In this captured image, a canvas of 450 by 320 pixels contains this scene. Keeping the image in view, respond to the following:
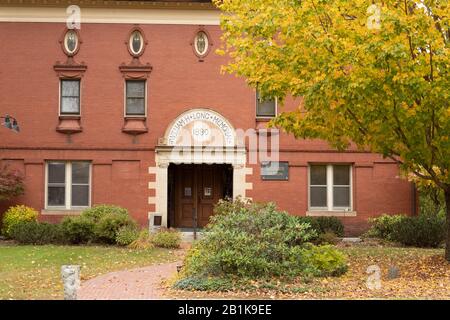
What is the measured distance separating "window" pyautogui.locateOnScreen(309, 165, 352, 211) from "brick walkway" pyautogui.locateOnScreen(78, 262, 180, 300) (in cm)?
970

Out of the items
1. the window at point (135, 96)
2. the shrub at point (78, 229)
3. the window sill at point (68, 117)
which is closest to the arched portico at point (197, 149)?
the window at point (135, 96)

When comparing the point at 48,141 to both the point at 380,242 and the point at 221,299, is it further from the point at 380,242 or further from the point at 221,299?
the point at 221,299

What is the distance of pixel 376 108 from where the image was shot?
12.9m

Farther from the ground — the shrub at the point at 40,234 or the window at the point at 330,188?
the window at the point at 330,188

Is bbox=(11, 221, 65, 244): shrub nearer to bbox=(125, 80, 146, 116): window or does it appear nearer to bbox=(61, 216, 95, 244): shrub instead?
bbox=(61, 216, 95, 244): shrub

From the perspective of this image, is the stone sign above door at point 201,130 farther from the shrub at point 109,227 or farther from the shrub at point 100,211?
the shrub at point 109,227

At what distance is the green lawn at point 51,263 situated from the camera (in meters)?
11.8

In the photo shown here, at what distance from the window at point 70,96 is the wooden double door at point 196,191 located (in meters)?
4.47

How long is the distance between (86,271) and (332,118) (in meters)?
6.60

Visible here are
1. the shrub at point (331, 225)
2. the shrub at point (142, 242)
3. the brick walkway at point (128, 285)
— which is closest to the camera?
the brick walkway at point (128, 285)

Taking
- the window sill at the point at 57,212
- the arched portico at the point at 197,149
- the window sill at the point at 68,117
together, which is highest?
the window sill at the point at 68,117

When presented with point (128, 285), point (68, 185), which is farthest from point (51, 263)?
point (68, 185)

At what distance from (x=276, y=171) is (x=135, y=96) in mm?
5935

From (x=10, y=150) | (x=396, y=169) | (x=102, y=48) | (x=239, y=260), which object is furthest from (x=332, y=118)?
(x=10, y=150)
